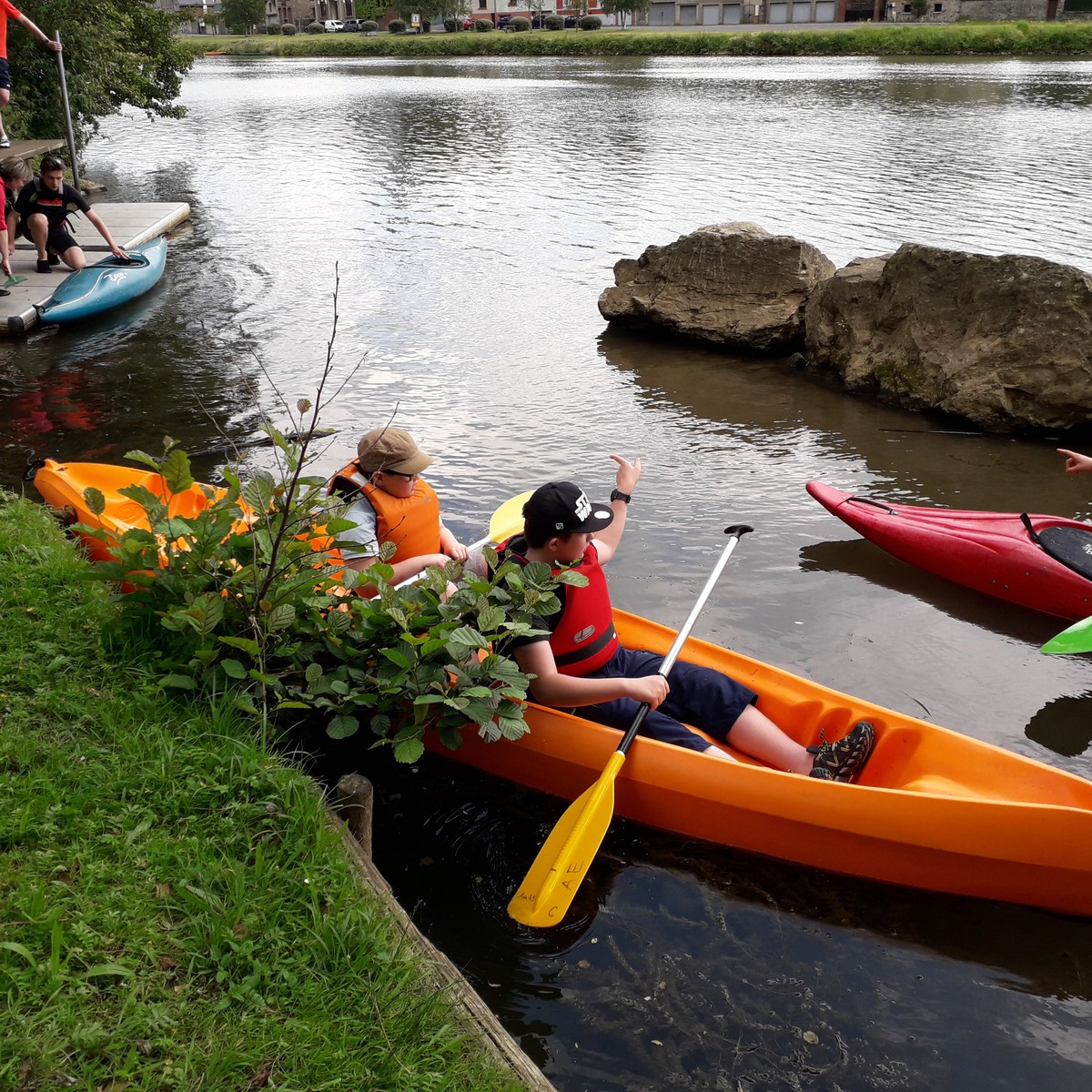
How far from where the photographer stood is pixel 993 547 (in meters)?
5.67

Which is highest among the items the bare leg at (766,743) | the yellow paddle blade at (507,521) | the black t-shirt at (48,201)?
the black t-shirt at (48,201)

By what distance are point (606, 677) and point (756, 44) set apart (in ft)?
155

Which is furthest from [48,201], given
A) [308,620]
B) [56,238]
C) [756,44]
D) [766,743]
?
[756,44]

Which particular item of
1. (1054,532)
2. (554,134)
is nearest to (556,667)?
(1054,532)

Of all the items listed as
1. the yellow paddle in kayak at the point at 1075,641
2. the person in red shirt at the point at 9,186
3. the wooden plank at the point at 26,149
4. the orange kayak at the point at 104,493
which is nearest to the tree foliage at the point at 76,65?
the wooden plank at the point at 26,149

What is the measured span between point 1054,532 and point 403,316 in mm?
7077

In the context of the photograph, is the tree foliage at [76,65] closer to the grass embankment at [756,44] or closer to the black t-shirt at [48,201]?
the black t-shirt at [48,201]

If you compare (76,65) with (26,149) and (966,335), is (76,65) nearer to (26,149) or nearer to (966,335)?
(26,149)

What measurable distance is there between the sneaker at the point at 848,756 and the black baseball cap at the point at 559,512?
4.00 ft

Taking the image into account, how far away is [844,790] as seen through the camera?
141 inches

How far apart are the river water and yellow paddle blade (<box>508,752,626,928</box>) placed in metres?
0.16

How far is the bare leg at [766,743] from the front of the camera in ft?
13.0

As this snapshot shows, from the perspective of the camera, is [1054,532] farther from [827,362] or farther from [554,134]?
[554,134]

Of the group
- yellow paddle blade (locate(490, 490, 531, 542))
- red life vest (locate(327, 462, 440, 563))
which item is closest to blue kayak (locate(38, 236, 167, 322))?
yellow paddle blade (locate(490, 490, 531, 542))
